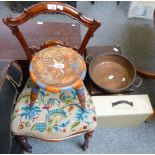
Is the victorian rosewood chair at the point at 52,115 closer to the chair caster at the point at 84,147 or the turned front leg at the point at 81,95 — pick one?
the turned front leg at the point at 81,95

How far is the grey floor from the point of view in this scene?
152cm

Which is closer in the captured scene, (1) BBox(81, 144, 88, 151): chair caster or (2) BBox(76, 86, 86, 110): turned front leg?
(2) BBox(76, 86, 86, 110): turned front leg

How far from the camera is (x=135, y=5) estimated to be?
2125 mm

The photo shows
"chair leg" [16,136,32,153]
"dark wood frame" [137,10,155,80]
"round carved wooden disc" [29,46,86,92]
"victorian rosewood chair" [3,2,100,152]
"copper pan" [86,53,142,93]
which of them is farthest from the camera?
"dark wood frame" [137,10,155,80]

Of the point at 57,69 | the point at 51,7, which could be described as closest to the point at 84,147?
the point at 57,69

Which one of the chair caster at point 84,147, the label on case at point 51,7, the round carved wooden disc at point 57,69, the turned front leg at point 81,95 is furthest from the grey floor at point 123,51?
the label on case at point 51,7

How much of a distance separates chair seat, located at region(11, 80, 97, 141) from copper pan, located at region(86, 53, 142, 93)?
28cm

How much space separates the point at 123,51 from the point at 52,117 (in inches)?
41.9

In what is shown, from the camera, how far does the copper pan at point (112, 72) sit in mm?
1455

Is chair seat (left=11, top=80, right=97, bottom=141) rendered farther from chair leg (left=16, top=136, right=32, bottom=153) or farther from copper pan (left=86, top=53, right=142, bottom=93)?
copper pan (left=86, top=53, right=142, bottom=93)

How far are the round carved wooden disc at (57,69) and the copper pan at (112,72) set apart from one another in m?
0.31

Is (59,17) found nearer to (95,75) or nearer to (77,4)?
(77,4)

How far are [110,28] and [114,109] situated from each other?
998mm

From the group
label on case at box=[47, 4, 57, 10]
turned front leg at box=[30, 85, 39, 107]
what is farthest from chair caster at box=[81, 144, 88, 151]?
label on case at box=[47, 4, 57, 10]
